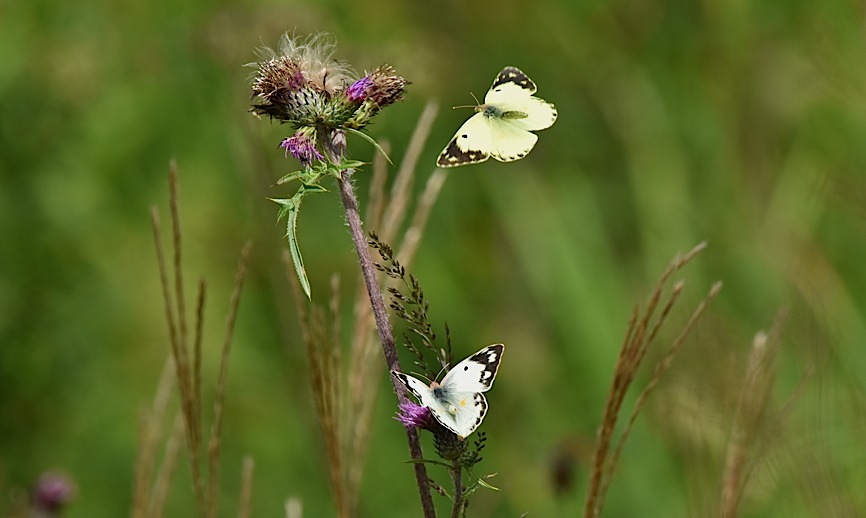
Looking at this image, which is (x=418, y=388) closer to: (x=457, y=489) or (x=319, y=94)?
(x=457, y=489)

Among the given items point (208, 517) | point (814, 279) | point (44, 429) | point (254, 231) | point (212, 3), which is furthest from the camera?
point (212, 3)

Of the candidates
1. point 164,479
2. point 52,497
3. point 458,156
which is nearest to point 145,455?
point 164,479

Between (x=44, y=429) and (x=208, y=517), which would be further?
(x=44, y=429)

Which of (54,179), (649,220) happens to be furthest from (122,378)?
(649,220)

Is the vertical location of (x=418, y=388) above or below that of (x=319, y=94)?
below

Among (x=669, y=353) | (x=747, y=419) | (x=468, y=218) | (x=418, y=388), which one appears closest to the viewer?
(x=418, y=388)

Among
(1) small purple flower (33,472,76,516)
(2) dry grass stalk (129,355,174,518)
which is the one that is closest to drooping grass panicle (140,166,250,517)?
(2) dry grass stalk (129,355,174,518)

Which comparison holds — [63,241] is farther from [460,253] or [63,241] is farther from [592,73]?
[592,73]

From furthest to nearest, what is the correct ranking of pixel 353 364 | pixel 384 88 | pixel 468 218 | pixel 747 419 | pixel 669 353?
pixel 468 218 < pixel 353 364 < pixel 747 419 < pixel 669 353 < pixel 384 88
